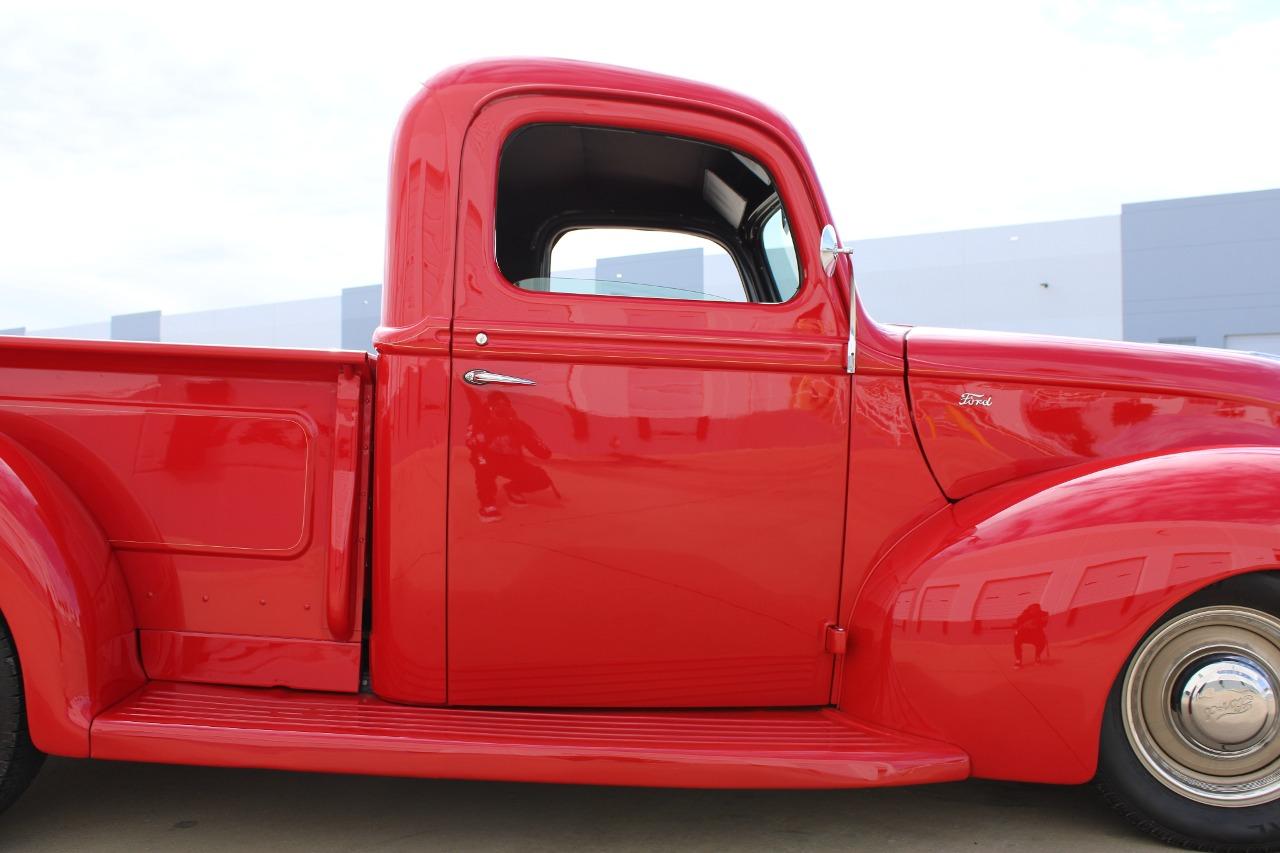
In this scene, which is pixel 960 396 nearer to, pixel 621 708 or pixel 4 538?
pixel 621 708

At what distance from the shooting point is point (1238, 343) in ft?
71.3

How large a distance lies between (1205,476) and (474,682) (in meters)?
1.88

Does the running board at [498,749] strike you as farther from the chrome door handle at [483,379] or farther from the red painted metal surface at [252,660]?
the chrome door handle at [483,379]

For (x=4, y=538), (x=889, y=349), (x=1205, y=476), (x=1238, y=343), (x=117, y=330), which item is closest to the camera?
(x=4, y=538)

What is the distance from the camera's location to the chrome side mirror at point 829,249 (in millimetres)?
2377

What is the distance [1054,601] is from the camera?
2215 mm

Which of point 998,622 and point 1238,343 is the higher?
point 1238,343

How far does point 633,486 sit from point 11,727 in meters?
1.57

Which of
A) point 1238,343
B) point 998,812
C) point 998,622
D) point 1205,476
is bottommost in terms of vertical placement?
point 998,812

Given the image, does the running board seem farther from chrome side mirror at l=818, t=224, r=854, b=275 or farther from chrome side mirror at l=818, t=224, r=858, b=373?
chrome side mirror at l=818, t=224, r=854, b=275

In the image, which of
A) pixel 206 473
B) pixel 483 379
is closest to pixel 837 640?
pixel 483 379

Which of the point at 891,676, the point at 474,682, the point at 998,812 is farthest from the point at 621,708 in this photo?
the point at 998,812

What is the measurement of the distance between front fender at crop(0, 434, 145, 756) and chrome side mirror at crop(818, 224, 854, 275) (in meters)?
1.95

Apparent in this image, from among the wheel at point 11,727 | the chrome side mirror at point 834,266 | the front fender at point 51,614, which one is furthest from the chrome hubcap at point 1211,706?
the wheel at point 11,727
